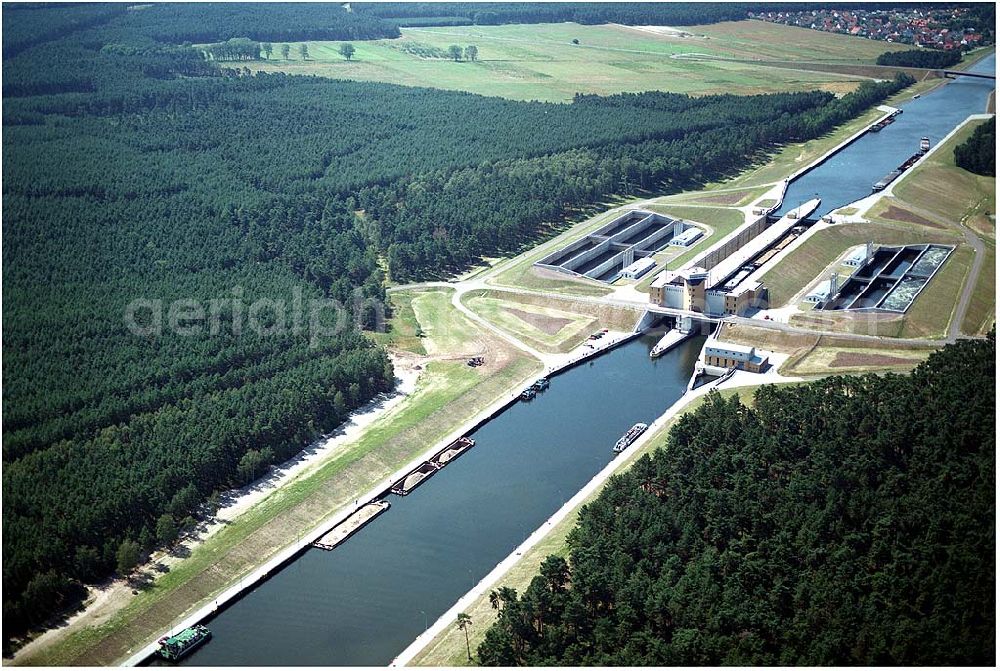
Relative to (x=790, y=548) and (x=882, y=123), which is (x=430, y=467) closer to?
(x=790, y=548)

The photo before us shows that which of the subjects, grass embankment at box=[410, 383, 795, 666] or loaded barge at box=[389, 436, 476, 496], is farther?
loaded barge at box=[389, 436, 476, 496]

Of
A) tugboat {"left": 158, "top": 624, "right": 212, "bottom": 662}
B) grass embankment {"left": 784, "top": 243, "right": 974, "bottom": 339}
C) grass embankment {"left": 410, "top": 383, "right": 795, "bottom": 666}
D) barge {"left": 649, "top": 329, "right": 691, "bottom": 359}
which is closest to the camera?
grass embankment {"left": 410, "top": 383, "right": 795, "bottom": 666}

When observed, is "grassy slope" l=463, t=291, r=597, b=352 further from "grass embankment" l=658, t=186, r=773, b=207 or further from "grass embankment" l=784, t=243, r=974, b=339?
"grass embankment" l=658, t=186, r=773, b=207

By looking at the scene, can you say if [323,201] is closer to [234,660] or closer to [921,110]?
[234,660]

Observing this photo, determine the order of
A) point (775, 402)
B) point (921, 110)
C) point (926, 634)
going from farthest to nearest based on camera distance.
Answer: point (921, 110)
point (775, 402)
point (926, 634)

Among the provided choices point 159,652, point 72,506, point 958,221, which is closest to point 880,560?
point 159,652

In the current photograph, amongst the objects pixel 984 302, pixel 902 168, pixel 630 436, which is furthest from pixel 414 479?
pixel 902 168

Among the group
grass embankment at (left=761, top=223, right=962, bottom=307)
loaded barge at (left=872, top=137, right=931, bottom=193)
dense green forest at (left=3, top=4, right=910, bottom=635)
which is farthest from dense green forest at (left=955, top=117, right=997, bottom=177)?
grass embankment at (left=761, top=223, right=962, bottom=307)
